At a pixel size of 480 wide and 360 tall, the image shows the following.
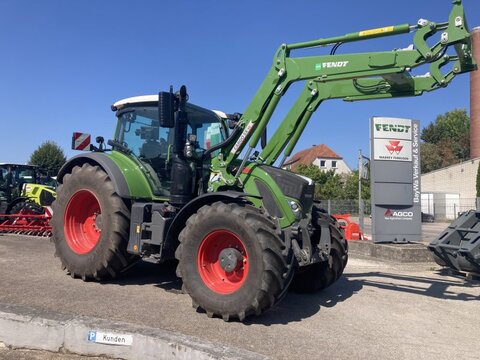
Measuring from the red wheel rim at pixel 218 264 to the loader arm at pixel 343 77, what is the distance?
3.13ft

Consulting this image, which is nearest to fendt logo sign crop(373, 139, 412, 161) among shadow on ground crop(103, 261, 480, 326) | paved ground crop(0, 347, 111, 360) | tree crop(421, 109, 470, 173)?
shadow on ground crop(103, 261, 480, 326)

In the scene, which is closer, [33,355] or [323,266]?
[33,355]

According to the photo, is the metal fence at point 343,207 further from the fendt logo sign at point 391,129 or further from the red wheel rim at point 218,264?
the red wheel rim at point 218,264

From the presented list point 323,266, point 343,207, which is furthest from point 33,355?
point 343,207

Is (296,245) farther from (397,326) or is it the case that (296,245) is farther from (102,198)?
(102,198)

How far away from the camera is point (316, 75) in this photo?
6.03m

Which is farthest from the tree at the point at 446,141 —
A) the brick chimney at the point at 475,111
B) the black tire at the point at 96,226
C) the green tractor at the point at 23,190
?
the black tire at the point at 96,226

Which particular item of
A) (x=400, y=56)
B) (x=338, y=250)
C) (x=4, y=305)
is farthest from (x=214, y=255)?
(x=400, y=56)

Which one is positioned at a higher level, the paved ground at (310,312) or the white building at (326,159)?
the white building at (326,159)

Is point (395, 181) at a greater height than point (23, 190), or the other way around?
point (395, 181)

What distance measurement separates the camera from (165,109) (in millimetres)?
6082

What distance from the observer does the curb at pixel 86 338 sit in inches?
150

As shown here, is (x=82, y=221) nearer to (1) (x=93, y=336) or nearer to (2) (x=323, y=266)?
(1) (x=93, y=336)

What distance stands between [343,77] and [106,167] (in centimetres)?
364
